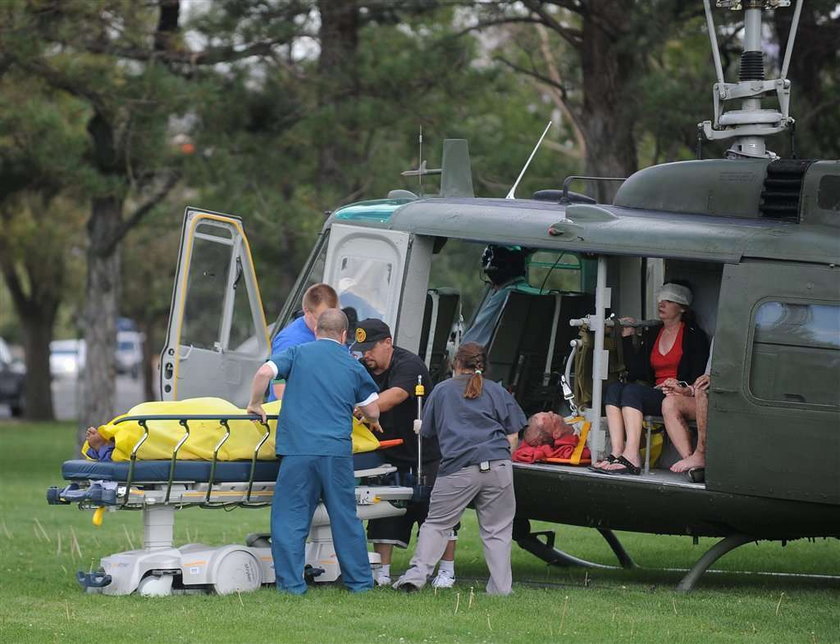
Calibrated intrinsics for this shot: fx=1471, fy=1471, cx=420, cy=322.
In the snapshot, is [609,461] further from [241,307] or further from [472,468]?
[241,307]

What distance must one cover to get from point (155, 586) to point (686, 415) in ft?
11.8

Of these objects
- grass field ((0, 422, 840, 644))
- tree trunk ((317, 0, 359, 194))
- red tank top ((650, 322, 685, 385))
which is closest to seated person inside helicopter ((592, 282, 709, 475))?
red tank top ((650, 322, 685, 385))

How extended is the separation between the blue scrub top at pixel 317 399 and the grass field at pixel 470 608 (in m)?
0.93

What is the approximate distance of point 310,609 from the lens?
8.49 meters

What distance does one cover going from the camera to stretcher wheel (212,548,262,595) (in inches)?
358

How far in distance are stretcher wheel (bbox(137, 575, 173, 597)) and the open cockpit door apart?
1.97 metres

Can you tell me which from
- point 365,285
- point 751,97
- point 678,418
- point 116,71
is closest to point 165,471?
point 365,285

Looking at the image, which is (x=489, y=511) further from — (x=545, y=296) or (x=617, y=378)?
(x=545, y=296)

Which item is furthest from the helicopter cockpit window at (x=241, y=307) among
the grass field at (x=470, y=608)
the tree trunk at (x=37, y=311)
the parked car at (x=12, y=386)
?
the parked car at (x=12, y=386)

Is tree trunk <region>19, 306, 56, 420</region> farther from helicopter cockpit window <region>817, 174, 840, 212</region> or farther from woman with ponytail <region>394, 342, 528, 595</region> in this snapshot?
helicopter cockpit window <region>817, 174, 840, 212</region>

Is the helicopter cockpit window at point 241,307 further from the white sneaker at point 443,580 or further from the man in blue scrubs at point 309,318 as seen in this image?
the white sneaker at point 443,580

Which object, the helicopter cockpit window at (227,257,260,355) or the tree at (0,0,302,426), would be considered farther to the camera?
the tree at (0,0,302,426)

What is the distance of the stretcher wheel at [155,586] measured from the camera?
354 inches

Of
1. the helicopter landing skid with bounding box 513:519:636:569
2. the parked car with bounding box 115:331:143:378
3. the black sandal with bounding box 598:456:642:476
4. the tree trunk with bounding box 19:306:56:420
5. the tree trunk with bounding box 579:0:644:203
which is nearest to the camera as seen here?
the black sandal with bounding box 598:456:642:476
